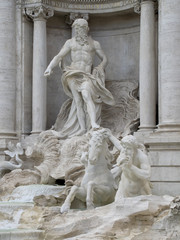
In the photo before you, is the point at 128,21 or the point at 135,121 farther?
the point at 128,21

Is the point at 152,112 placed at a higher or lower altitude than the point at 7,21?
lower

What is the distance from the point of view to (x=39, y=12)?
56.6 feet

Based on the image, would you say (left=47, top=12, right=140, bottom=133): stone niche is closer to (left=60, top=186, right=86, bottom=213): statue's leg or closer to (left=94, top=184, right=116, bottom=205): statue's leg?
(left=94, top=184, right=116, bottom=205): statue's leg

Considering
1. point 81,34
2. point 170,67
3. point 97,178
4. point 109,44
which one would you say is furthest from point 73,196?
point 109,44

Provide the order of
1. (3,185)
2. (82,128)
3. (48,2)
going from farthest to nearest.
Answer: (48,2), (82,128), (3,185)

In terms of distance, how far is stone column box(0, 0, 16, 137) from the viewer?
17.0 meters

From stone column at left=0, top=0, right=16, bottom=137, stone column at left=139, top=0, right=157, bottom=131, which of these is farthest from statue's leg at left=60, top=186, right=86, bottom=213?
stone column at left=0, top=0, right=16, bottom=137

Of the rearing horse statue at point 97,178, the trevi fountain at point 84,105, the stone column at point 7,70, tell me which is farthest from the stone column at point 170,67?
the stone column at point 7,70

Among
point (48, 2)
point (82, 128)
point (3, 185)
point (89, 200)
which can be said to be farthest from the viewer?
point (48, 2)

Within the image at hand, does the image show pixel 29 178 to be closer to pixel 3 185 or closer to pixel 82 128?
pixel 3 185

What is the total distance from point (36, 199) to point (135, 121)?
4983 mm

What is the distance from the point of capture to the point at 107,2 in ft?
58.4

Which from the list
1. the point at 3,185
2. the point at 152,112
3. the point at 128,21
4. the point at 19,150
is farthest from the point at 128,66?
the point at 3,185

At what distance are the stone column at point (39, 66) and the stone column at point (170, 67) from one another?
367 centimetres
